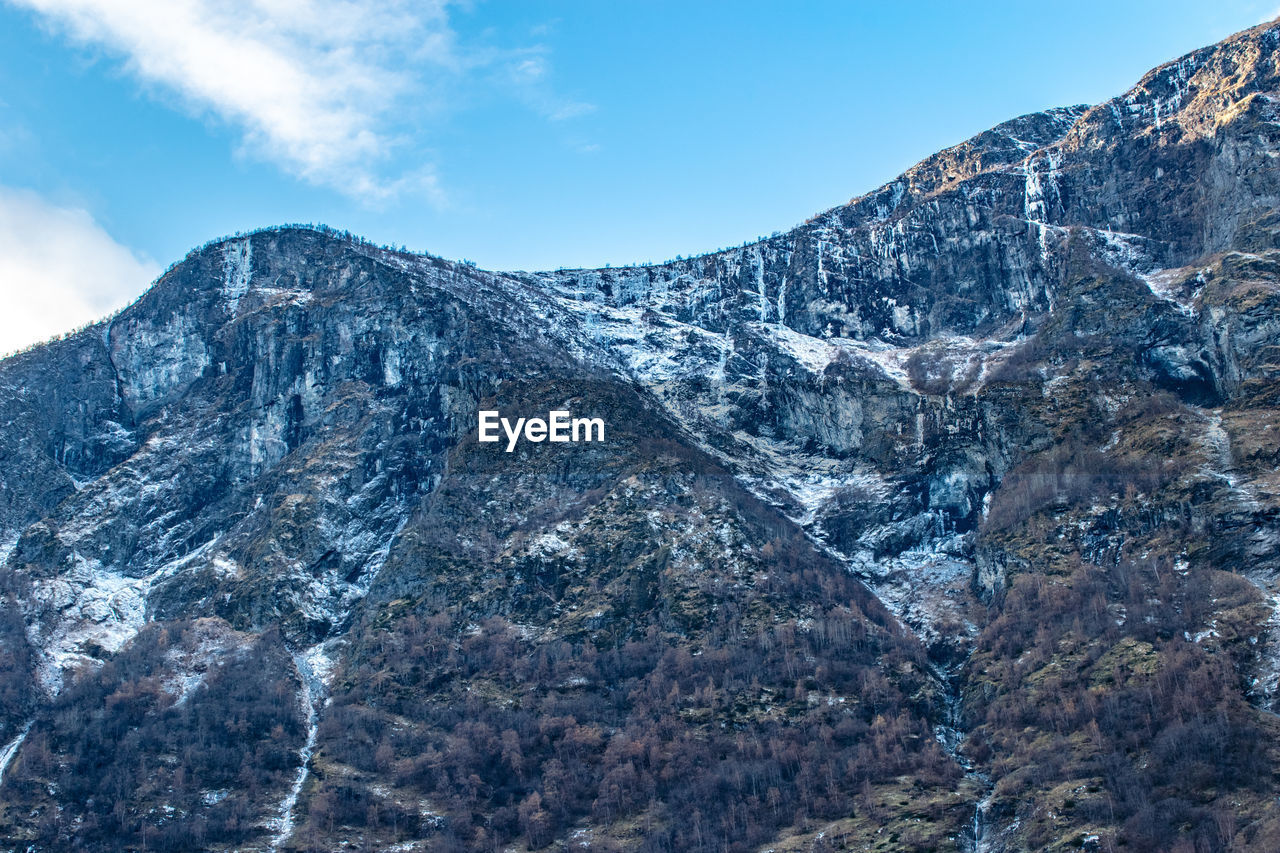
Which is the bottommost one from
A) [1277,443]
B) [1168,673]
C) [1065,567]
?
[1168,673]

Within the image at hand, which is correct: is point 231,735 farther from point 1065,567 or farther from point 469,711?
point 1065,567

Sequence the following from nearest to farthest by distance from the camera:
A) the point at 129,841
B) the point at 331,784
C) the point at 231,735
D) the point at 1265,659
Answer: the point at 1265,659
the point at 129,841
the point at 331,784
the point at 231,735

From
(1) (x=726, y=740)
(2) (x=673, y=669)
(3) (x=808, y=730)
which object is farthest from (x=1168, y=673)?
(2) (x=673, y=669)

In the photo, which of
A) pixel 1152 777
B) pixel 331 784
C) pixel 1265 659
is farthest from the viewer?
pixel 331 784

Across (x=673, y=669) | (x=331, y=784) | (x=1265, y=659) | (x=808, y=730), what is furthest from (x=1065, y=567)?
(x=331, y=784)

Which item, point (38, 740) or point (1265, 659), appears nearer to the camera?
point (1265, 659)

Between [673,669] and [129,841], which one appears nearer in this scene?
[129,841]

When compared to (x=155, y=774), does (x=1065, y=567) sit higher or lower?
higher

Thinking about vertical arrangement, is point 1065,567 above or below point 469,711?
above

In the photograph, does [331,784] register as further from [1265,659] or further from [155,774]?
[1265,659]
